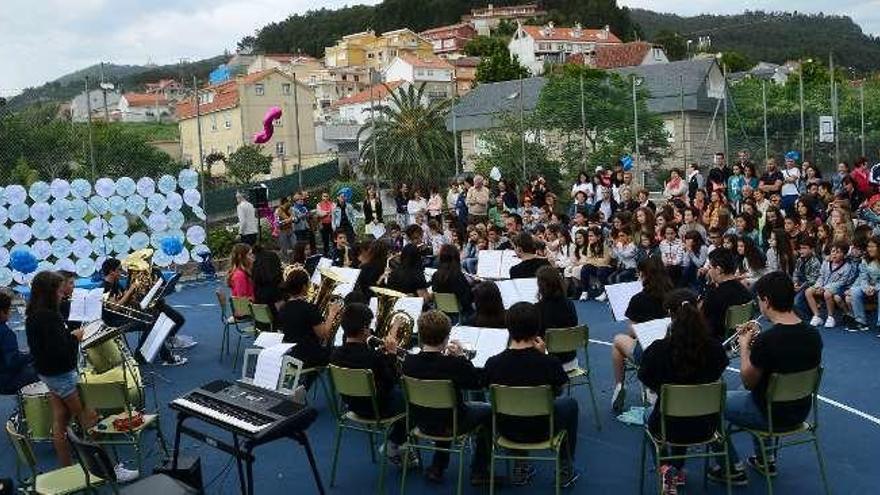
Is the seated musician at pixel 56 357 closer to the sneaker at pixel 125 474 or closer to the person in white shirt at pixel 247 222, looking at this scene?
the sneaker at pixel 125 474

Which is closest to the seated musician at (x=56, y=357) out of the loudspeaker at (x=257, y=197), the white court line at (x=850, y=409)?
the white court line at (x=850, y=409)

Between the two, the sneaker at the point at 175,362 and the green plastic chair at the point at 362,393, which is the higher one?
the green plastic chair at the point at 362,393

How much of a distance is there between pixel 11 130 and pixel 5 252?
11.2 feet

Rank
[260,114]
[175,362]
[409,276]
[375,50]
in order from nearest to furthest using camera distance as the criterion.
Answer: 1. [409,276]
2. [175,362]
3. [260,114]
4. [375,50]

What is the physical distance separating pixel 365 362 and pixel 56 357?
2.24m

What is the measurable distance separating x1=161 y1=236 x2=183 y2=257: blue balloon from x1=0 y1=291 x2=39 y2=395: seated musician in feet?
25.6

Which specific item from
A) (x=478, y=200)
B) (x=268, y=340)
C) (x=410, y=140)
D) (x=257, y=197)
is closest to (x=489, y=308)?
(x=268, y=340)

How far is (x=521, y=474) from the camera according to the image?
5.98 meters

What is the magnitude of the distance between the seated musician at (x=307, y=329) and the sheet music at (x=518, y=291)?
5.05 ft

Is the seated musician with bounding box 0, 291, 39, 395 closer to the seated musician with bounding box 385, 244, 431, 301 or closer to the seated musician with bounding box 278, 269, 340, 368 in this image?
the seated musician with bounding box 278, 269, 340, 368

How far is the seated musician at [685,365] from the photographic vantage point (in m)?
5.29

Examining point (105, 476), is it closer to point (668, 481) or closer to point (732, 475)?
point (668, 481)

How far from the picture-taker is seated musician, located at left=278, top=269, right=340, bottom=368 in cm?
744

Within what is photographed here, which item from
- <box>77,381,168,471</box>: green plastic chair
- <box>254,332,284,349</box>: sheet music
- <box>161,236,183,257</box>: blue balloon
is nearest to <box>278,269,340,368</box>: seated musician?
<box>254,332,284,349</box>: sheet music
